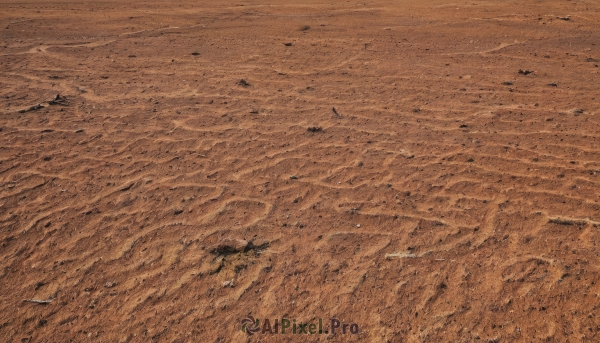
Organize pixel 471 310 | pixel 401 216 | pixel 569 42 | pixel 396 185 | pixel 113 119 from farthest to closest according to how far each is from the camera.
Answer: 1. pixel 569 42
2. pixel 113 119
3. pixel 396 185
4. pixel 401 216
5. pixel 471 310

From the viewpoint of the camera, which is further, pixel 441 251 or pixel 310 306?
pixel 441 251

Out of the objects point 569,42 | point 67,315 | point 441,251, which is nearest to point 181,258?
point 67,315

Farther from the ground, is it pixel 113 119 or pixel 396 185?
pixel 113 119

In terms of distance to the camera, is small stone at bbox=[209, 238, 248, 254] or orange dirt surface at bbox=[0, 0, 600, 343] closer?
orange dirt surface at bbox=[0, 0, 600, 343]

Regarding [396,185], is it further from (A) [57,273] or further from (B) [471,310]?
(A) [57,273]

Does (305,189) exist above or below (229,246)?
above

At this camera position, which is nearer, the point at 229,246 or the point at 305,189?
the point at 229,246

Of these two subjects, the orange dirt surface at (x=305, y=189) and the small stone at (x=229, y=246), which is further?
the small stone at (x=229, y=246)

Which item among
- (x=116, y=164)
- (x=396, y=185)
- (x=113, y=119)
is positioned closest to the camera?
(x=396, y=185)
